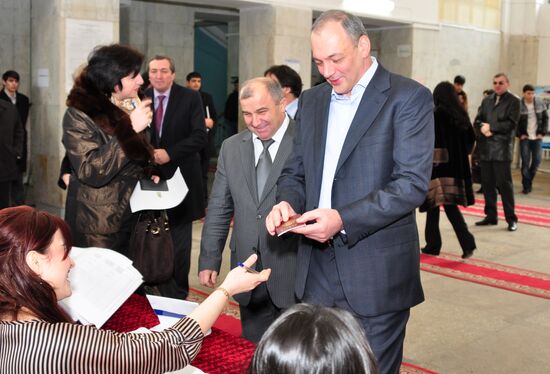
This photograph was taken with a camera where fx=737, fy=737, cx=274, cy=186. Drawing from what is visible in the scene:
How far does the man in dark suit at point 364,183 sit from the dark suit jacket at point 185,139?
2.55 metres

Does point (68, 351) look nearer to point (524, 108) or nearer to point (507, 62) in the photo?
point (524, 108)

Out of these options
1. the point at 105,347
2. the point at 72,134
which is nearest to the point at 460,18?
the point at 72,134

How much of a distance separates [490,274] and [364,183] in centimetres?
451

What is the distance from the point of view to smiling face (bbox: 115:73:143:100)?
3.75 metres

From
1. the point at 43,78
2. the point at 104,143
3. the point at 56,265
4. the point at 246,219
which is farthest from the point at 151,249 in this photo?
the point at 43,78

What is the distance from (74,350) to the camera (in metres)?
1.81

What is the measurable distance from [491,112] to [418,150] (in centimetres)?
731

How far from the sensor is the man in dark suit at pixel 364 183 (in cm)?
256

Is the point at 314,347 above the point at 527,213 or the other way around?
above

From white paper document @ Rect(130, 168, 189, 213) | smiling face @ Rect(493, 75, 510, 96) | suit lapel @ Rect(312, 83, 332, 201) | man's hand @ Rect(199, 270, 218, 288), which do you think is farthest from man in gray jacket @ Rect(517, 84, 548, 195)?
suit lapel @ Rect(312, 83, 332, 201)

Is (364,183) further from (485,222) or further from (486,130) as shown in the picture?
(485,222)

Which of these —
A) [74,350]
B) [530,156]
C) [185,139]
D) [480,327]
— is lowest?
[480,327]

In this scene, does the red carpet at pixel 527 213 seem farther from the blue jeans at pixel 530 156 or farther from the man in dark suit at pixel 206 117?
the man in dark suit at pixel 206 117

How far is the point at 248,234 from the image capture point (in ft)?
11.4
